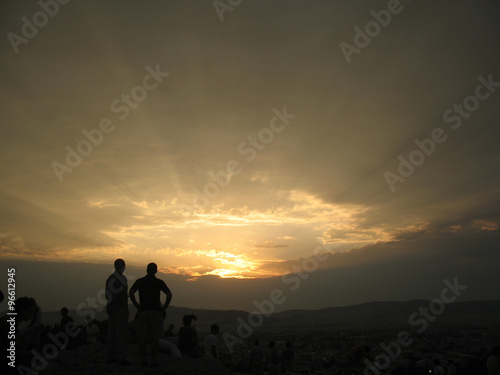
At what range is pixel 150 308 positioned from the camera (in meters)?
8.10

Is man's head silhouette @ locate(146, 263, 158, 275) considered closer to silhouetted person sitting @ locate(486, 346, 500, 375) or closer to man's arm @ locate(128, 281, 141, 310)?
man's arm @ locate(128, 281, 141, 310)

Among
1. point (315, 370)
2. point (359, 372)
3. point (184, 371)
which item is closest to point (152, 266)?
point (184, 371)

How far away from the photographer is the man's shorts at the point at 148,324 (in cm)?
797

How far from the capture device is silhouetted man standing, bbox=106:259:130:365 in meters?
8.16

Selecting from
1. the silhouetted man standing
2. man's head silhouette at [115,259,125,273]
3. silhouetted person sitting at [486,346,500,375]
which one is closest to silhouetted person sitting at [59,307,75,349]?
the silhouetted man standing

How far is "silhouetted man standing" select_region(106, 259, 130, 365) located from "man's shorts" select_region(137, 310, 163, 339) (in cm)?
56

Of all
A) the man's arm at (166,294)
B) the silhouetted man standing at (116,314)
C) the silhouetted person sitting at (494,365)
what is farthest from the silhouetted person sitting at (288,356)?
the silhouetted man standing at (116,314)

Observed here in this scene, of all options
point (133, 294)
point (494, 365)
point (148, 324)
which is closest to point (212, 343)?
point (148, 324)

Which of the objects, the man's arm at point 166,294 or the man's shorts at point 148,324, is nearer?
the man's shorts at point 148,324

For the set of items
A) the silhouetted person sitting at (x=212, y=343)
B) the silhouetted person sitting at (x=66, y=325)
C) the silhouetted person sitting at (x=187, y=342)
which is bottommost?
the silhouetted person sitting at (x=212, y=343)

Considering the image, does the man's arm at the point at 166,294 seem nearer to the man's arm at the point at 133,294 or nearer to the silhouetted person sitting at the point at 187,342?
the man's arm at the point at 133,294

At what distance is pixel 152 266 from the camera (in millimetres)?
8406

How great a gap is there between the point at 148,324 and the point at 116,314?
0.87 metres

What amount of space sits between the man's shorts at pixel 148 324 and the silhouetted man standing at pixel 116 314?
558 millimetres
